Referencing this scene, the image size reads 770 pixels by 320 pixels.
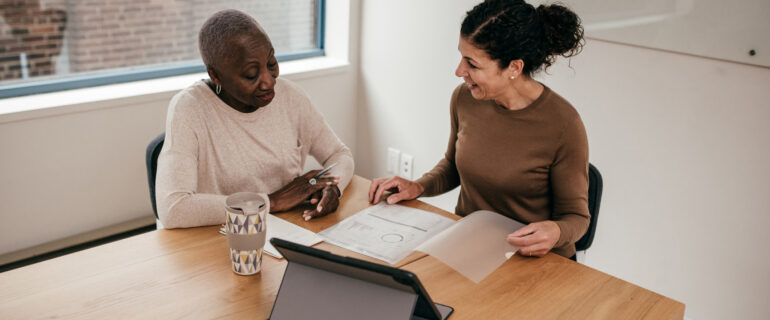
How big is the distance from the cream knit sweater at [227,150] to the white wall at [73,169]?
3.20ft

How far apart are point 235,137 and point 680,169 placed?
158 cm

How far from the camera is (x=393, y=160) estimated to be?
3.35 metres

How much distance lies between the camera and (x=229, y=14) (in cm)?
172

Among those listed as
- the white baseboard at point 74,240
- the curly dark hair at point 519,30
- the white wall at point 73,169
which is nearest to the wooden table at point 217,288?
the curly dark hair at point 519,30

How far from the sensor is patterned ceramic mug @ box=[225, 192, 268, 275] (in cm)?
132

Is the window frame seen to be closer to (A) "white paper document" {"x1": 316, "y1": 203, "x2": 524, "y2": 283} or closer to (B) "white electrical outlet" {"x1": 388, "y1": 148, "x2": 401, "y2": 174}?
(B) "white electrical outlet" {"x1": 388, "y1": 148, "x2": 401, "y2": 174}

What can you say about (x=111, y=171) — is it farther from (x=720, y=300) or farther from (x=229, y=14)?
(x=720, y=300)

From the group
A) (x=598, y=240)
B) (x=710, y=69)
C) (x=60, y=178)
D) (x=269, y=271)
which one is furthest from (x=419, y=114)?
(x=269, y=271)

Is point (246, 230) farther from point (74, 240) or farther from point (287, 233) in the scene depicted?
point (74, 240)

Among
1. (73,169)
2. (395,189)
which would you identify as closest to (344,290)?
(395,189)

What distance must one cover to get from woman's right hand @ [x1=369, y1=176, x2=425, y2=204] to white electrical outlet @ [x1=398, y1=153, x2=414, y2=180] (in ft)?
4.68

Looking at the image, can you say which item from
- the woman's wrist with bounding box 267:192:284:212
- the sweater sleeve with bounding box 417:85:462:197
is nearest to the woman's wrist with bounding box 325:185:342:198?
the woman's wrist with bounding box 267:192:284:212

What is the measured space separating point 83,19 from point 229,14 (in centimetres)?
120

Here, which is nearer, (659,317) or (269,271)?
(659,317)
